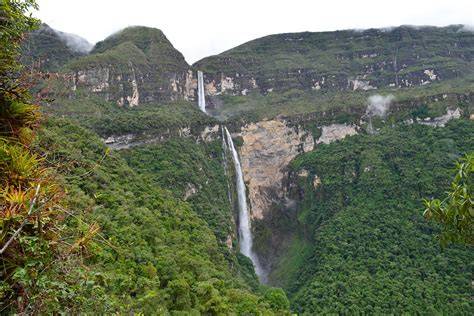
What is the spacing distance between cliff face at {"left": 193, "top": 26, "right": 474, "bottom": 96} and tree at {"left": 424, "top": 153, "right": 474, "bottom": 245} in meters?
81.0

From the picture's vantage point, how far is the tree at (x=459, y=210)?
3.81m

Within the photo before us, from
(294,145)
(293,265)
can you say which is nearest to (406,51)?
(294,145)

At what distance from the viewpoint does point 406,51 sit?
3627 inches

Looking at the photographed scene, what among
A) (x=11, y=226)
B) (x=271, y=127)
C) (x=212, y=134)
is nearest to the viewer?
(x=11, y=226)

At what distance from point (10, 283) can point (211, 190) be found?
44.8m

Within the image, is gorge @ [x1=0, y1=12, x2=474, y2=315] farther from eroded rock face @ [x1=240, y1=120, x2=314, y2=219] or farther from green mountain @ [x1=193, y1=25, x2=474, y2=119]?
green mountain @ [x1=193, y1=25, x2=474, y2=119]

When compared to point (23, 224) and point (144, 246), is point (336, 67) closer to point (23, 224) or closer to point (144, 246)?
point (144, 246)

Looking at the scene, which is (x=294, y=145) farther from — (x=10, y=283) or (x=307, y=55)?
(x=10, y=283)

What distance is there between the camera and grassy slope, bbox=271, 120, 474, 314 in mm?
33688

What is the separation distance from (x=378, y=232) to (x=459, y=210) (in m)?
42.0

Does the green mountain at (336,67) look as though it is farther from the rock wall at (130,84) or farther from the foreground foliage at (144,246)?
the foreground foliage at (144,246)

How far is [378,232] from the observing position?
42906 millimetres

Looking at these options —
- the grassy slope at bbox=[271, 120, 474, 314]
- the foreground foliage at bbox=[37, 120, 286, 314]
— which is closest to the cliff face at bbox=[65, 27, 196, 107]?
the grassy slope at bbox=[271, 120, 474, 314]

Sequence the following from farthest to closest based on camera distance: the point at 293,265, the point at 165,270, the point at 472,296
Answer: the point at 293,265
the point at 472,296
the point at 165,270
